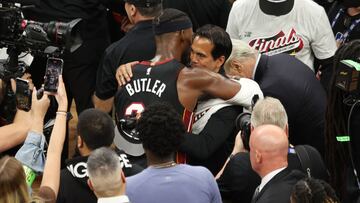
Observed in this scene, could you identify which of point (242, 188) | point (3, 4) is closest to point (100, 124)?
point (242, 188)

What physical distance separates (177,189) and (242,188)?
61 cm

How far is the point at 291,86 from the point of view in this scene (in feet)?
16.7

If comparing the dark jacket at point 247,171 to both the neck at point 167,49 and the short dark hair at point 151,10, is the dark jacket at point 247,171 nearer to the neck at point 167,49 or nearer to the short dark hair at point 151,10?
the neck at point 167,49

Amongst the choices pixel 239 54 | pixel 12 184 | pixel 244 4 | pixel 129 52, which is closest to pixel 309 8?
pixel 244 4

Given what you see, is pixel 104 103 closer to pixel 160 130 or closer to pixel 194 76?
pixel 194 76

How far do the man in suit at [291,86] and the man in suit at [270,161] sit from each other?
3.62 feet

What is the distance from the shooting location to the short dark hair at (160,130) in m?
3.84

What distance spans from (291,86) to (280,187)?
1359 mm

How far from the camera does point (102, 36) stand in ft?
21.2

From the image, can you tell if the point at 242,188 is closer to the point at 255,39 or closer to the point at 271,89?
the point at 271,89

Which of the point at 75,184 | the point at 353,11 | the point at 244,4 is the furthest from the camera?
the point at 353,11

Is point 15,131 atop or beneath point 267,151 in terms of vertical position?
beneath

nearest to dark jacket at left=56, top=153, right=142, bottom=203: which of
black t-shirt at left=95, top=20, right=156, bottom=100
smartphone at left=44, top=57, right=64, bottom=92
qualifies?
smartphone at left=44, top=57, right=64, bottom=92

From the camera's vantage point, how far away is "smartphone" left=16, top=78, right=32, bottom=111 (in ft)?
14.7
